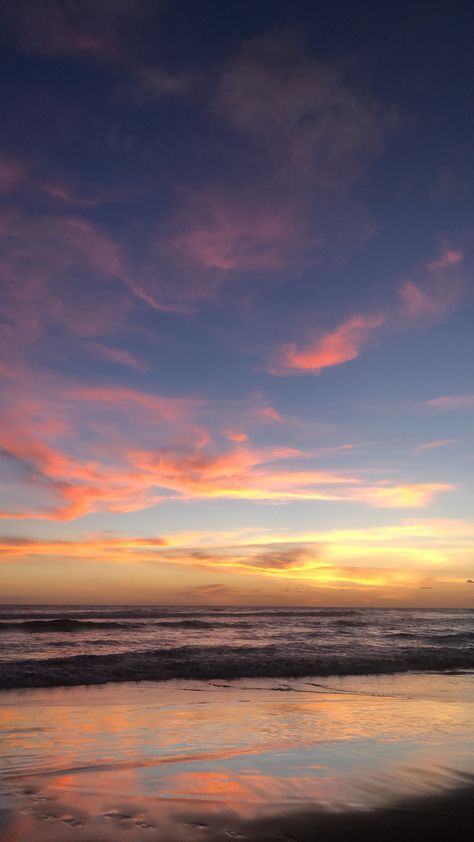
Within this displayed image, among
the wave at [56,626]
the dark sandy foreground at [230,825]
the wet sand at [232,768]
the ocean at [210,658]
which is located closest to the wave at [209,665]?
the ocean at [210,658]

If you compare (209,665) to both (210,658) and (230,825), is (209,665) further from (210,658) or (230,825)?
(230,825)

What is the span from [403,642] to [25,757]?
2802cm

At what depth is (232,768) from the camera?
810 centimetres

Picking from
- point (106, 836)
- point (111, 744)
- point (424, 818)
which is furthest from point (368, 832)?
point (111, 744)

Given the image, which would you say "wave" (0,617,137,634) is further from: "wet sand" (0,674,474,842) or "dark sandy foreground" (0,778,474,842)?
"dark sandy foreground" (0,778,474,842)

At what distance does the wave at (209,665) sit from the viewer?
17.3 meters

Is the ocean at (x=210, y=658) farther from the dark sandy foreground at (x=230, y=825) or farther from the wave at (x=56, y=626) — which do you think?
the dark sandy foreground at (x=230, y=825)

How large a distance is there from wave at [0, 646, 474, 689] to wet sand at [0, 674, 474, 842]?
10.8ft

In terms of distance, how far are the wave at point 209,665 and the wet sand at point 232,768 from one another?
328 centimetres

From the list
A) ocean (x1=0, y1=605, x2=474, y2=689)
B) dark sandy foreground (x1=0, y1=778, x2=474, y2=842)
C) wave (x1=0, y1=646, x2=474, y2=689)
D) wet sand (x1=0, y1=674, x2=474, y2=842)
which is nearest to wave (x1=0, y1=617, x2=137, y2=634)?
ocean (x1=0, y1=605, x2=474, y2=689)

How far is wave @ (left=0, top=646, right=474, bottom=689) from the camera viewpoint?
1731 centimetres

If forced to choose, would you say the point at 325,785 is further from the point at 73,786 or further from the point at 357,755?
the point at 73,786

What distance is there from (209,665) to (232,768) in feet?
41.7

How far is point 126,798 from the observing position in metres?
6.76
